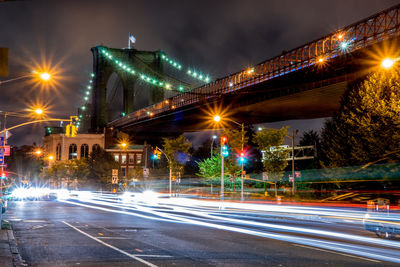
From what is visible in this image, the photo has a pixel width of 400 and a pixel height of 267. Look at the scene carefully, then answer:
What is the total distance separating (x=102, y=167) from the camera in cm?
7694

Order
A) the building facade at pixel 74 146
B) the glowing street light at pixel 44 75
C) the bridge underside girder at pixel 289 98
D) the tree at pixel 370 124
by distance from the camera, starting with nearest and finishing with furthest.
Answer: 1. the glowing street light at pixel 44 75
2. the tree at pixel 370 124
3. the bridge underside girder at pixel 289 98
4. the building facade at pixel 74 146

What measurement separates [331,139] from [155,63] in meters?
80.7

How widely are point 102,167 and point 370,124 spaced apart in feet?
180

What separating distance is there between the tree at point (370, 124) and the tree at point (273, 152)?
14.7 meters

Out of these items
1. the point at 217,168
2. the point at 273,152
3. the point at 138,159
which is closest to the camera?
the point at 273,152

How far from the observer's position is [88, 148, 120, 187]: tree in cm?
7656

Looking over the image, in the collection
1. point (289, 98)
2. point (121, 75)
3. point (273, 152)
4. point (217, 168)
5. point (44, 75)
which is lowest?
point (217, 168)

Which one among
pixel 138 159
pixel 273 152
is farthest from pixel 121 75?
pixel 273 152

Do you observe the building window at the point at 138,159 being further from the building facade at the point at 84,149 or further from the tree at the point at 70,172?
the tree at the point at 70,172

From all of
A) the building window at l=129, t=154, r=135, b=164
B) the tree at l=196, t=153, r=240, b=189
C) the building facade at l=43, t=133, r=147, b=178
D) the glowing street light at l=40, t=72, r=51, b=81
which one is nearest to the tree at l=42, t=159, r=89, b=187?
the building facade at l=43, t=133, r=147, b=178

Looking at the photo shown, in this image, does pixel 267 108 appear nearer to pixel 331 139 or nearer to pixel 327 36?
pixel 327 36

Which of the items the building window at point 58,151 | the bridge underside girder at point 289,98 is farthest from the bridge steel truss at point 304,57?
the building window at point 58,151

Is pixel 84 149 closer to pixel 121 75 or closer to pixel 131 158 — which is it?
pixel 131 158

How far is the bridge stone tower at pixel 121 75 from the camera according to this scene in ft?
343
